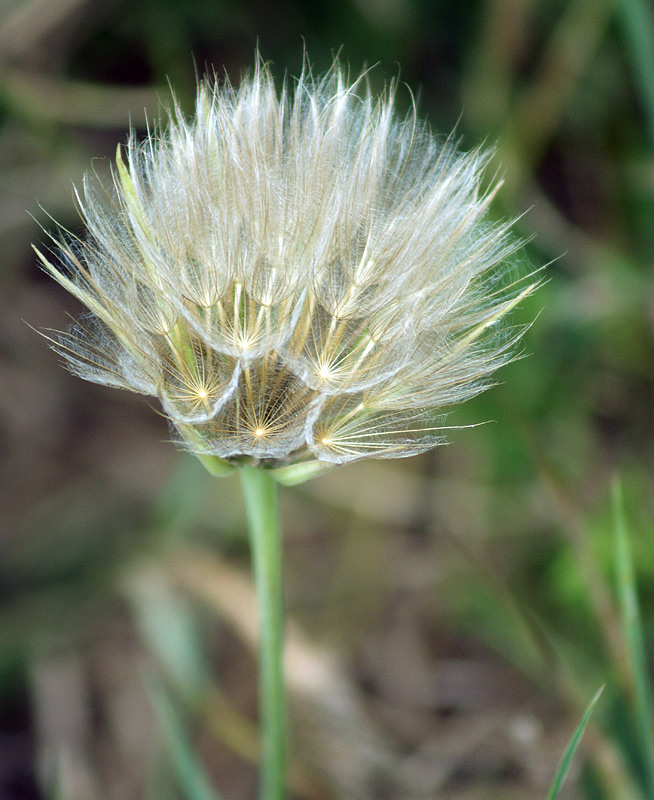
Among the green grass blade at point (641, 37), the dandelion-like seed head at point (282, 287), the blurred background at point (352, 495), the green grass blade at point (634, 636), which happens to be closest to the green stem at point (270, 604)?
the dandelion-like seed head at point (282, 287)

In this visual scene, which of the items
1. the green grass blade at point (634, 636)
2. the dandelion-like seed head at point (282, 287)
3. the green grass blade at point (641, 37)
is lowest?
the green grass blade at point (634, 636)

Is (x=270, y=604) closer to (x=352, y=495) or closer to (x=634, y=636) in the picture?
(x=634, y=636)

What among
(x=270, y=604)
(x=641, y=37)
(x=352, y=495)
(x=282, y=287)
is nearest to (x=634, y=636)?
(x=270, y=604)

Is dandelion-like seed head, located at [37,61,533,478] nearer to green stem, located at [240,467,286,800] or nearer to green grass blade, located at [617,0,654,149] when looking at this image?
green stem, located at [240,467,286,800]

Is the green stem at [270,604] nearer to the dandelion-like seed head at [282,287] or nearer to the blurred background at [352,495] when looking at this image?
the dandelion-like seed head at [282,287]

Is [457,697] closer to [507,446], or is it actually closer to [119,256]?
[507,446]

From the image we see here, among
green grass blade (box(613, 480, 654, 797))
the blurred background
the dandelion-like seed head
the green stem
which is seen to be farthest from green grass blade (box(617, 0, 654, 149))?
the green stem
